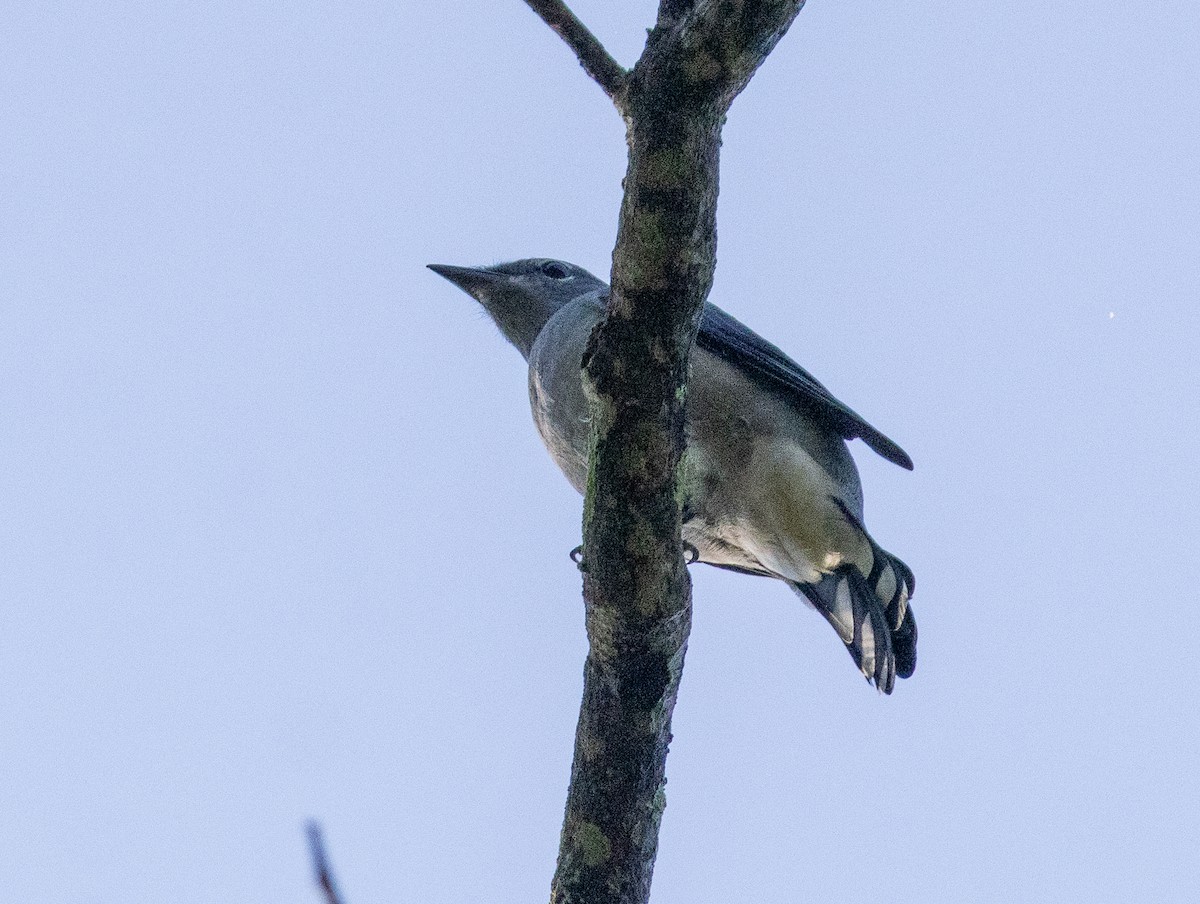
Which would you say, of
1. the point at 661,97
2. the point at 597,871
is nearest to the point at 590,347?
the point at 661,97

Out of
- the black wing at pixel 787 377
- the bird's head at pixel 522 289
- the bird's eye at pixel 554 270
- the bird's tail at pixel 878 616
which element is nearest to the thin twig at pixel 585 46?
the black wing at pixel 787 377

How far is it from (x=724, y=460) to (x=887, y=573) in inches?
32.3

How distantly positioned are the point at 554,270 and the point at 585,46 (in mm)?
3821

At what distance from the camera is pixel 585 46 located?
3545mm

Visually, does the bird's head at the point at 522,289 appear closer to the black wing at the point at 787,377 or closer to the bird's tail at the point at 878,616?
the black wing at the point at 787,377

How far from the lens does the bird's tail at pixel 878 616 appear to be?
5.28m

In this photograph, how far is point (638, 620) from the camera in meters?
3.71

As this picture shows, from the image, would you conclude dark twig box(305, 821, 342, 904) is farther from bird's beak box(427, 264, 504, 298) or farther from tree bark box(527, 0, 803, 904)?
bird's beak box(427, 264, 504, 298)

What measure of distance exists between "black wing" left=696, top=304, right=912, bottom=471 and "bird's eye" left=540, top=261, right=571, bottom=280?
5.00 feet

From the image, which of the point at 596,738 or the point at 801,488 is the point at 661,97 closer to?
the point at 596,738

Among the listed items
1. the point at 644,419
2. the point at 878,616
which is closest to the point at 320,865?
the point at 644,419

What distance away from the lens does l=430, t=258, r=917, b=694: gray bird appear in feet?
17.8

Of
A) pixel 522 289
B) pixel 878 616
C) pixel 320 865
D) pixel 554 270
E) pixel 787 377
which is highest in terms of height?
pixel 554 270

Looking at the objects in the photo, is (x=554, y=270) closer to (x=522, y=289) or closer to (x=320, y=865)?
(x=522, y=289)
